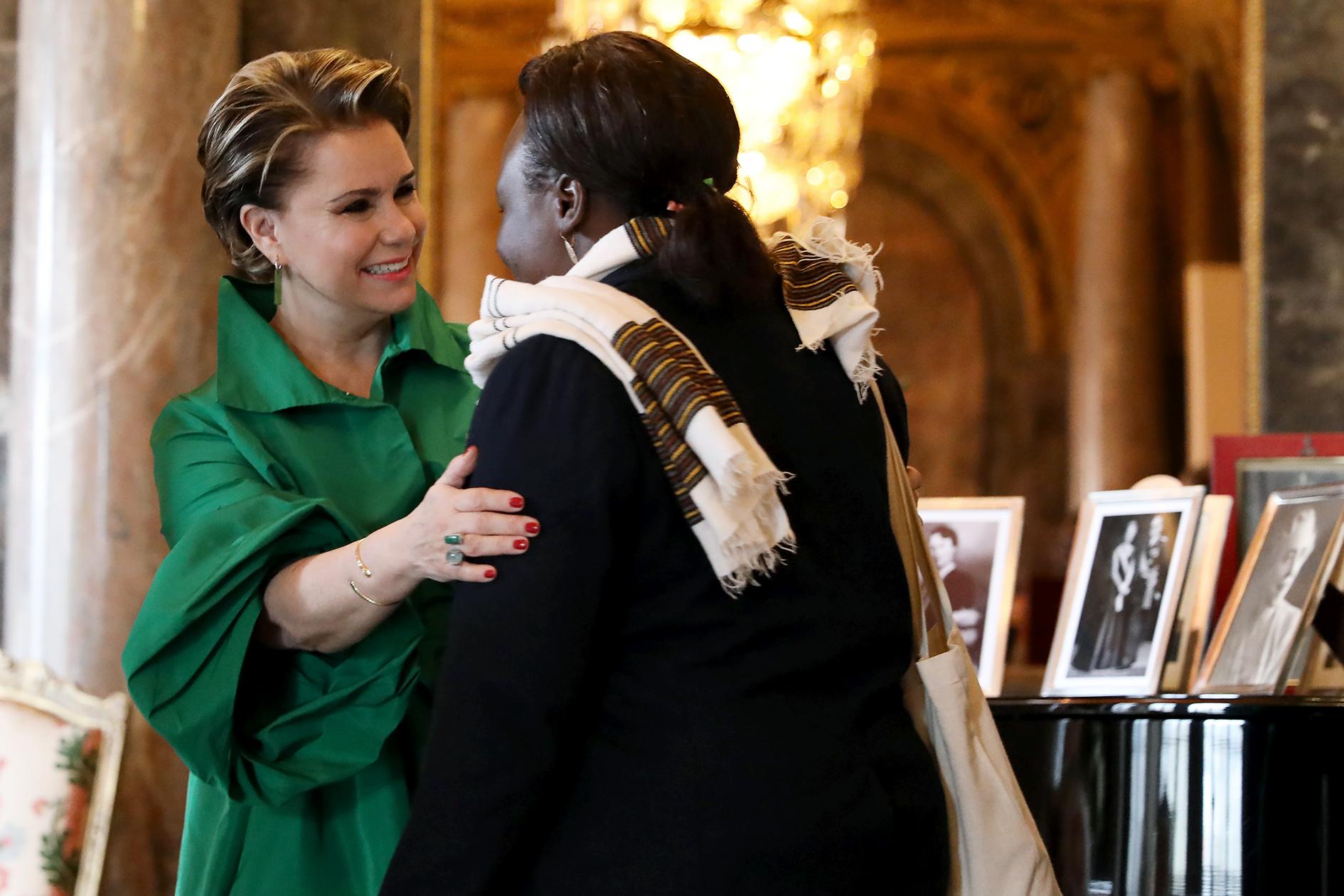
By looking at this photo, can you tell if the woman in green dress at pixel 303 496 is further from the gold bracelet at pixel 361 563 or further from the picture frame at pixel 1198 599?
the picture frame at pixel 1198 599

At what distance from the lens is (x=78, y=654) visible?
3961mm

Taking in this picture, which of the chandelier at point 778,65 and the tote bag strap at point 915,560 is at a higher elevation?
the chandelier at point 778,65

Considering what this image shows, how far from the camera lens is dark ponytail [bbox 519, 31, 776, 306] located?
1648 mm

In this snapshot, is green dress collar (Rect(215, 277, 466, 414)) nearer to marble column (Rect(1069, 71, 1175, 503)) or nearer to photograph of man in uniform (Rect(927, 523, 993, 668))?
photograph of man in uniform (Rect(927, 523, 993, 668))

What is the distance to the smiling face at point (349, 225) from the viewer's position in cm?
226

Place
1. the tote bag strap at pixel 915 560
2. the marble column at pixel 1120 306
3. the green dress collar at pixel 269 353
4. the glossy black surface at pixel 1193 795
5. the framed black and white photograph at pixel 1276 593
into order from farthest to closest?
the marble column at pixel 1120 306 → the framed black and white photograph at pixel 1276 593 → the glossy black surface at pixel 1193 795 → the green dress collar at pixel 269 353 → the tote bag strap at pixel 915 560

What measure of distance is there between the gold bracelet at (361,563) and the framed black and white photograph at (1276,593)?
176 centimetres

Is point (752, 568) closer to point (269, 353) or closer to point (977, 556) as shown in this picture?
point (269, 353)

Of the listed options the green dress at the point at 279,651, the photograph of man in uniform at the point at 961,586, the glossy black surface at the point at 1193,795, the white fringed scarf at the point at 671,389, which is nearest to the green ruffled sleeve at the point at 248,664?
the green dress at the point at 279,651

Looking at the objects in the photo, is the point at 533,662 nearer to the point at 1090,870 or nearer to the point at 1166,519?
the point at 1090,870

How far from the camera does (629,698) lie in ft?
5.15

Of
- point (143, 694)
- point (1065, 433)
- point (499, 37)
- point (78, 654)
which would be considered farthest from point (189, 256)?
point (1065, 433)

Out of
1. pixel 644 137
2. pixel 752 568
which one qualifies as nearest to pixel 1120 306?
pixel 644 137

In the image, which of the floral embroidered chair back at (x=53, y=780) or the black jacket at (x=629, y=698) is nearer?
the black jacket at (x=629, y=698)
